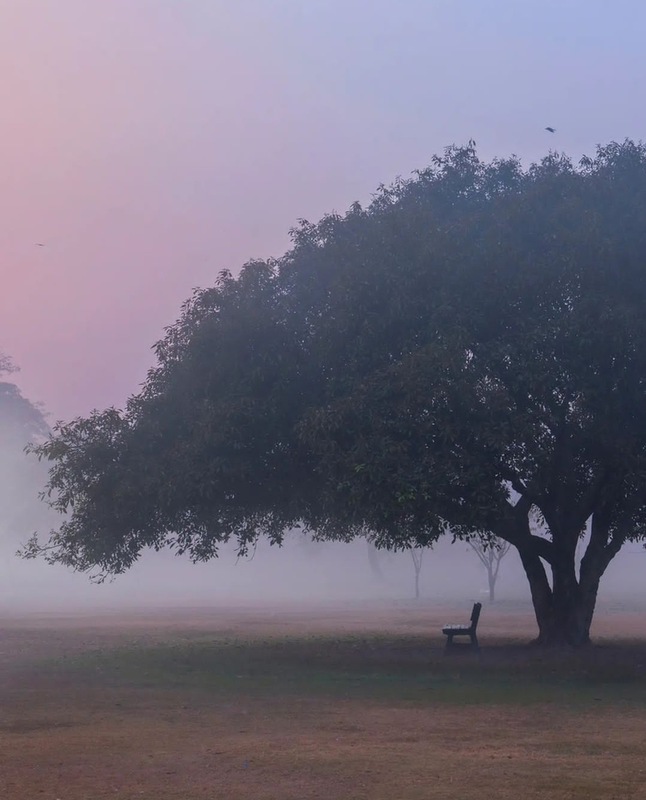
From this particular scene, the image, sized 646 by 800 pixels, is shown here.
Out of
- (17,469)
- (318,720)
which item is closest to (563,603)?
(318,720)

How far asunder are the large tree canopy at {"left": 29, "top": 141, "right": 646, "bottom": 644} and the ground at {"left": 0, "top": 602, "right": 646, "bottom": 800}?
2.81 meters

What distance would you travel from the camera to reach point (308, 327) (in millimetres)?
22656

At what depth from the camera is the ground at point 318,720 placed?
10633 millimetres

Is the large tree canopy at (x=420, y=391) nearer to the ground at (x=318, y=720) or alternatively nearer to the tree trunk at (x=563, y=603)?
the tree trunk at (x=563, y=603)

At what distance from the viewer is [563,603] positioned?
77.6 feet

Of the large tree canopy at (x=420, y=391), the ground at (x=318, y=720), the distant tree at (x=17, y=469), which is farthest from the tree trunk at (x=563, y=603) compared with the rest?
the distant tree at (x=17, y=469)

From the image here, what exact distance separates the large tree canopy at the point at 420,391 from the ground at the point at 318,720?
2.81 meters

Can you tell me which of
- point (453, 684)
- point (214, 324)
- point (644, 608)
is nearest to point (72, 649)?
point (214, 324)

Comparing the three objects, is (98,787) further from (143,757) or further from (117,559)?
(117,559)

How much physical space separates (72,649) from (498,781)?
17.0 meters

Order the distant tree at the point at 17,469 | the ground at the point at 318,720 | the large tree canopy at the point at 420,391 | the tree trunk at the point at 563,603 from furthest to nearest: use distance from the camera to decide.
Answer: the distant tree at the point at 17,469 < the tree trunk at the point at 563,603 < the large tree canopy at the point at 420,391 < the ground at the point at 318,720

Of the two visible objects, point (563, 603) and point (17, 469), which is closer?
point (563, 603)

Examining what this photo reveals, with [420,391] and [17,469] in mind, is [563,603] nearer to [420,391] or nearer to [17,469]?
[420,391]

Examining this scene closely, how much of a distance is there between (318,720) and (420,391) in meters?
6.49
